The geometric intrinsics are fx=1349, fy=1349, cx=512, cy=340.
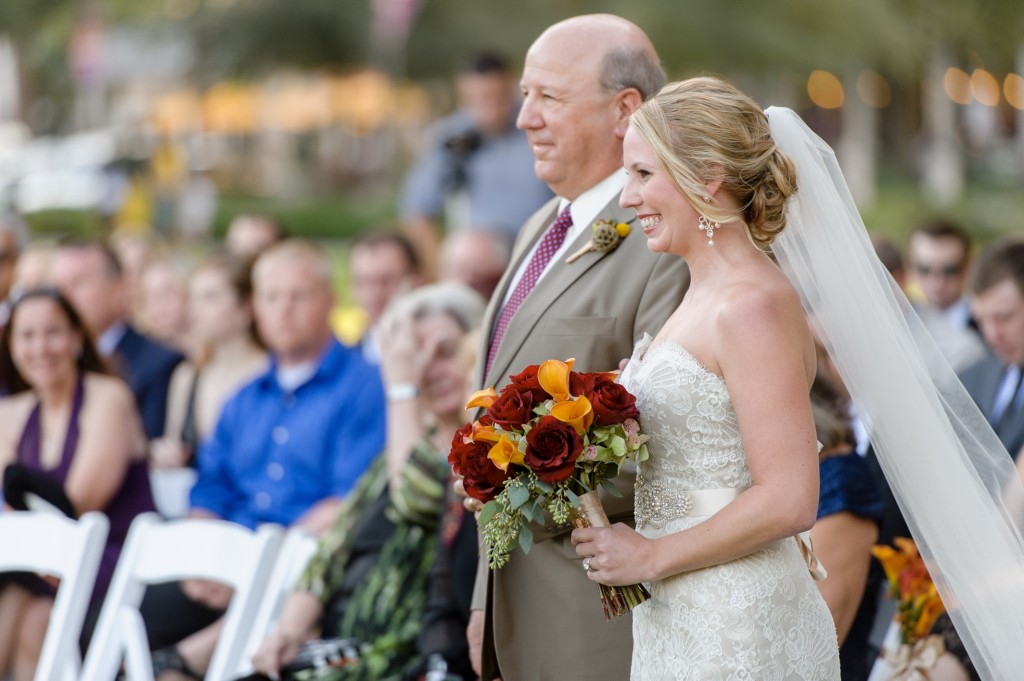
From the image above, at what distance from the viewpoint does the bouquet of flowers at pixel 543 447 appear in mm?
2770

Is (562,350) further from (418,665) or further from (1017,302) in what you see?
(1017,302)

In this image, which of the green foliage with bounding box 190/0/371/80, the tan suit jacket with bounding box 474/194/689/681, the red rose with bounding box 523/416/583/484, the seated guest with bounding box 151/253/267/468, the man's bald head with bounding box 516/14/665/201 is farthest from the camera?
the green foliage with bounding box 190/0/371/80

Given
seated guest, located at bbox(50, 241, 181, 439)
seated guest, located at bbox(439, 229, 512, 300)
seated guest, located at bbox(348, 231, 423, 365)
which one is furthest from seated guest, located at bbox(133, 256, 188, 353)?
seated guest, located at bbox(439, 229, 512, 300)

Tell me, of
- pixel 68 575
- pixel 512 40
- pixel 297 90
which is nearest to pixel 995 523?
pixel 68 575

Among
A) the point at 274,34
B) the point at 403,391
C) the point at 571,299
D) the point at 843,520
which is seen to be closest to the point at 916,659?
the point at 843,520

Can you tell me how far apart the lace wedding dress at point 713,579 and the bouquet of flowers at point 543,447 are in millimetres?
99

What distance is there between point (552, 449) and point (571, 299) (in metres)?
0.72

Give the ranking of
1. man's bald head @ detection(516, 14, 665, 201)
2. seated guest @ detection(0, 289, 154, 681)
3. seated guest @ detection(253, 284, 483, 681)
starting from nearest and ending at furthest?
man's bald head @ detection(516, 14, 665, 201) → seated guest @ detection(253, 284, 483, 681) → seated guest @ detection(0, 289, 154, 681)

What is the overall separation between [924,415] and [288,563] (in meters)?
2.56

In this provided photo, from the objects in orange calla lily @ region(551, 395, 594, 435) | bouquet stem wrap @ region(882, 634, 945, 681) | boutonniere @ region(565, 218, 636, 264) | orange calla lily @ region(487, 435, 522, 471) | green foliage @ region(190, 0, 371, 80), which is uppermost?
green foliage @ region(190, 0, 371, 80)

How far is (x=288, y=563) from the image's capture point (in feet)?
16.0

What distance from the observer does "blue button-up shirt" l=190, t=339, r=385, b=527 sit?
6105mm

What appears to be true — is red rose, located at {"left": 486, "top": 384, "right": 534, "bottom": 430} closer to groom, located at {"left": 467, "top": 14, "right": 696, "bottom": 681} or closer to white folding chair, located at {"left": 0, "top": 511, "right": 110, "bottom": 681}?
groom, located at {"left": 467, "top": 14, "right": 696, "bottom": 681}

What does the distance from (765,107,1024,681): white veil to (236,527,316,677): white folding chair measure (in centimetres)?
242
